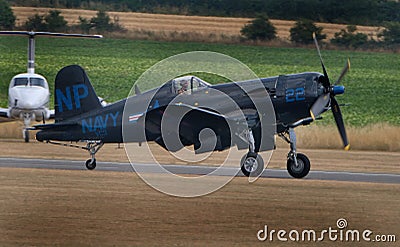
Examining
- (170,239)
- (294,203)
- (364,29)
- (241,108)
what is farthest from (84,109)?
(364,29)

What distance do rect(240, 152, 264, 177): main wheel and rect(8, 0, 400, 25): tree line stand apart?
14.4 metres

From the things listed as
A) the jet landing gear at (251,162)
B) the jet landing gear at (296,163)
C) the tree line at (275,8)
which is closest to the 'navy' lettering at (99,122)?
the jet landing gear at (251,162)

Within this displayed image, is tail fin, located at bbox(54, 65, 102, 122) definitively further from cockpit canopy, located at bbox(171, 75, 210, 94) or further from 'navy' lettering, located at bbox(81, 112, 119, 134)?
cockpit canopy, located at bbox(171, 75, 210, 94)

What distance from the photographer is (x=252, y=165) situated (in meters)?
16.8

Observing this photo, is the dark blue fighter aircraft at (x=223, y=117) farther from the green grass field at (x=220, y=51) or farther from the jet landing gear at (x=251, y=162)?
the green grass field at (x=220, y=51)

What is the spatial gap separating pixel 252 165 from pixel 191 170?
2.79 metres

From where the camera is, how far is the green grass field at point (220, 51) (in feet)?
109

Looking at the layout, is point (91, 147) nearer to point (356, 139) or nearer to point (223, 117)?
point (223, 117)

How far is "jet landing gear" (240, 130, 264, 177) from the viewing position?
16609 mm

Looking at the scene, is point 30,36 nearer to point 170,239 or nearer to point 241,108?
point 241,108

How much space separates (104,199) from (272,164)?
8.14 m

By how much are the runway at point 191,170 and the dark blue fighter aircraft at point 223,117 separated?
5.28 feet

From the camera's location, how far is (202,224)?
12.0 m

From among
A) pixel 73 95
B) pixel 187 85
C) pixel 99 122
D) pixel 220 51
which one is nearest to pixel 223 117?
pixel 187 85
